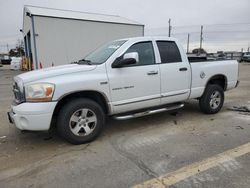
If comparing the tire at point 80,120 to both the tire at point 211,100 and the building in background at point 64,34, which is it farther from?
the building in background at point 64,34

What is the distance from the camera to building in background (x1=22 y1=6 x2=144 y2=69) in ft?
57.1

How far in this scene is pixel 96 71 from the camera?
4164mm

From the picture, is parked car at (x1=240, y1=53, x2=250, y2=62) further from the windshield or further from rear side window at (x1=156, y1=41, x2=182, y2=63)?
the windshield

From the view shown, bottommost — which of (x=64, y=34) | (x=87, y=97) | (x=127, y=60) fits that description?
(x=87, y=97)

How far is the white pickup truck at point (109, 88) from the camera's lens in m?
3.77

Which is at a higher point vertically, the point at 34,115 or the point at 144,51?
the point at 144,51

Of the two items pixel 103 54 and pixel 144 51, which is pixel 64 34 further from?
pixel 144 51

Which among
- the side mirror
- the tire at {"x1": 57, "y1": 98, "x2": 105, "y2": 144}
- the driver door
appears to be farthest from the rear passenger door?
the tire at {"x1": 57, "y1": 98, "x2": 105, "y2": 144}

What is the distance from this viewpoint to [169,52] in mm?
5129

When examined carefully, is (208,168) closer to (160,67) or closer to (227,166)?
(227,166)

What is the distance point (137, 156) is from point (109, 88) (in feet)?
4.33

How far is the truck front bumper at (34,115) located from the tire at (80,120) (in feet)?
0.74

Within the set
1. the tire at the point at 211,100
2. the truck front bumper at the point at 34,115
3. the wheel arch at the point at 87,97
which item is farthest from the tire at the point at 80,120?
the tire at the point at 211,100

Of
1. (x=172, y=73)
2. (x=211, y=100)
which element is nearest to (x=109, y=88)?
(x=172, y=73)
